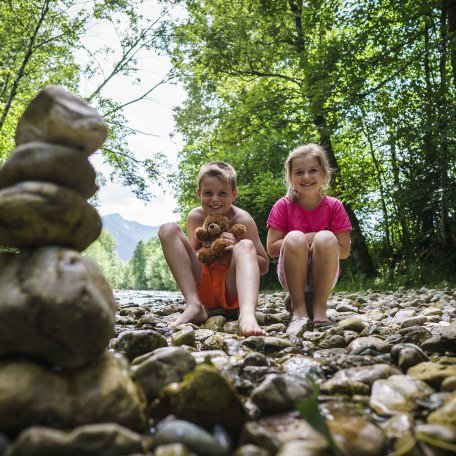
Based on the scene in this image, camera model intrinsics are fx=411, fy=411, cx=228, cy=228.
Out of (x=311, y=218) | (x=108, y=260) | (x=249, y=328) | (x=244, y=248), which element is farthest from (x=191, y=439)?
(x=108, y=260)

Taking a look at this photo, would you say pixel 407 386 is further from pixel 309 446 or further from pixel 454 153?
pixel 454 153

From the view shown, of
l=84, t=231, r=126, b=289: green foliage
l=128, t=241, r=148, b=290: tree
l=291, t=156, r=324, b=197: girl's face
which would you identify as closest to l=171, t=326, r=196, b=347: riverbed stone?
l=291, t=156, r=324, b=197: girl's face

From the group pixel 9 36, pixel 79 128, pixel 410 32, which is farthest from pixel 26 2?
pixel 79 128

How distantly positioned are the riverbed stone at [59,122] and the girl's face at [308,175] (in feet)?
8.46

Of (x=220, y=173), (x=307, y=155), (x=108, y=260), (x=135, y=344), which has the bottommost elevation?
(x=135, y=344)

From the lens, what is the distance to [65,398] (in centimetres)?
113

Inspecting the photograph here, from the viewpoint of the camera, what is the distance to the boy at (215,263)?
133 inches

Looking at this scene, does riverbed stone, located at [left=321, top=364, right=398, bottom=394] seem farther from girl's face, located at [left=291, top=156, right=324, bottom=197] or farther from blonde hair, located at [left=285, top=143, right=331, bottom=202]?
blonde hair, located at [left=285, top=143, right=331, bottom=202]

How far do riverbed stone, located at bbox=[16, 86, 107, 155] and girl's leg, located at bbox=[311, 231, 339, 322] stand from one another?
7.48ft

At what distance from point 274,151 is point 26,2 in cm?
924

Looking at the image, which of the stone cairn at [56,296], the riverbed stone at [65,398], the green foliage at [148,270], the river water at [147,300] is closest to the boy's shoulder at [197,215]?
the river water at [147,300]

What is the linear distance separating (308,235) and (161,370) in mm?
2501

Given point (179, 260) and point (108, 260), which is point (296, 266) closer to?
point (179, 260)

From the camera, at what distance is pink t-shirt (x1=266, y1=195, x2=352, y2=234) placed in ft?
12.8
